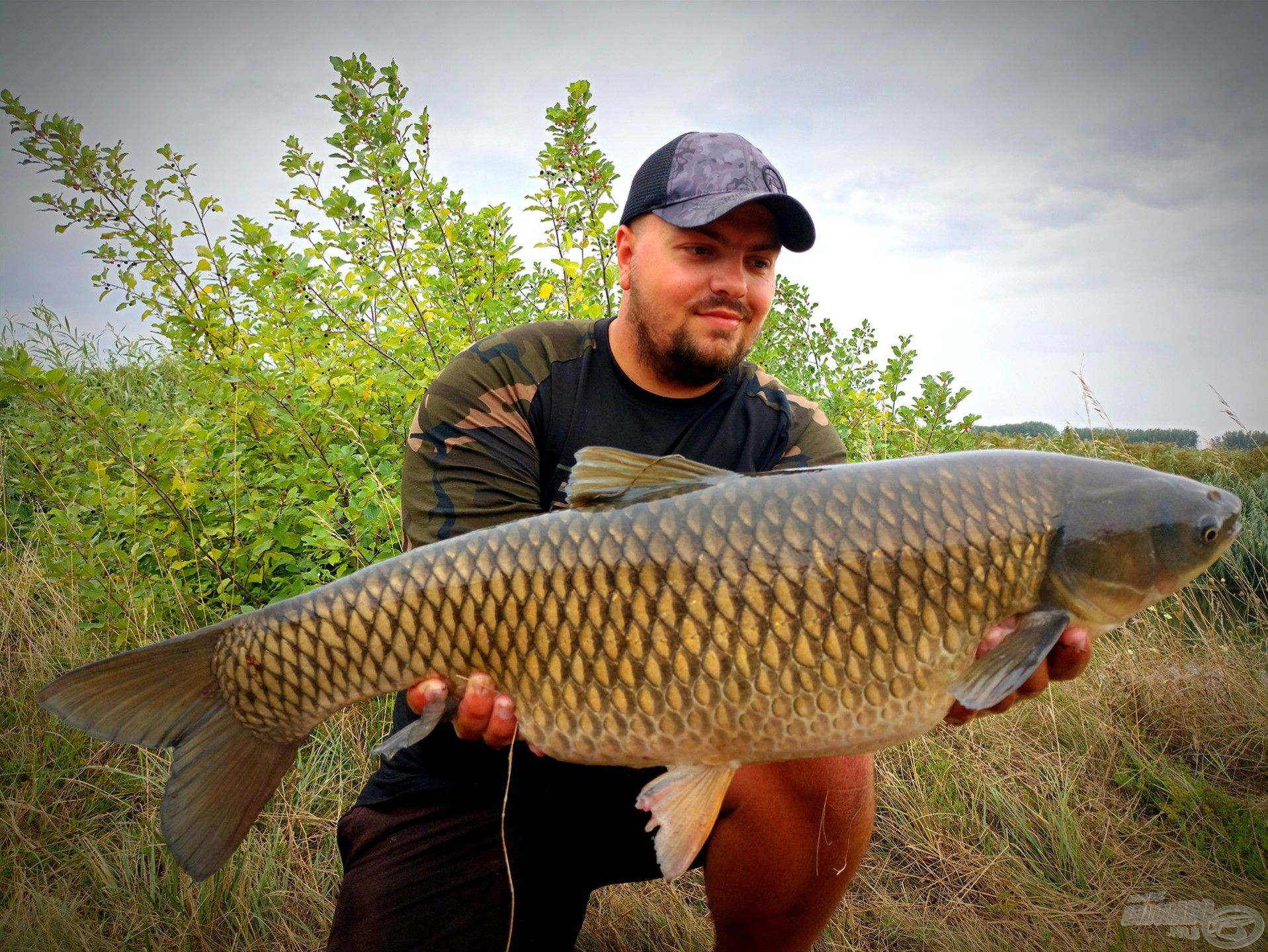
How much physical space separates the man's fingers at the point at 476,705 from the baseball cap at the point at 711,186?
1.12 meters

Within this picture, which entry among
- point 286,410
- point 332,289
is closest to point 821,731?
point 286,410

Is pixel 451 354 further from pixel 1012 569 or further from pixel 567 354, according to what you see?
pixel 1012 569

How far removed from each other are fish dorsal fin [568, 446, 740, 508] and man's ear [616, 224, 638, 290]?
0.87 meters

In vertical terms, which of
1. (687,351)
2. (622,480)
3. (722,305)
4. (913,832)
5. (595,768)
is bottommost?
(913,832)

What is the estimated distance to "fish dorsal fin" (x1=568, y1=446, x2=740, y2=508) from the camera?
49.4 inches

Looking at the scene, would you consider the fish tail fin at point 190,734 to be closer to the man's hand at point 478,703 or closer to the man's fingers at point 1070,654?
the man's hand at point 478,703

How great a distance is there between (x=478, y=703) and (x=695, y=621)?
382 millimetres

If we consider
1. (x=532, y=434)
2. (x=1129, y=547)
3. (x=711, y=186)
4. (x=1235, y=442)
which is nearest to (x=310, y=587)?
(x=532, y=434)

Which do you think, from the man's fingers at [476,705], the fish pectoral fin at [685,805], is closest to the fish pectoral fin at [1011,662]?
the fish pectoral fin at [685,805]

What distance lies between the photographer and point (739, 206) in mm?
1831

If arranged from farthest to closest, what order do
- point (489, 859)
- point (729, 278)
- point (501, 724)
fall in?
point (729, 278), point (489, 859), point (501, 724)

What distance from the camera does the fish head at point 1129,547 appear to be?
123 cm

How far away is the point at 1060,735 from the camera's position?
247 centimetres

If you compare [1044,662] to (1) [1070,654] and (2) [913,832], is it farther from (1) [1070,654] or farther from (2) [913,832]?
(2) [913,832]
